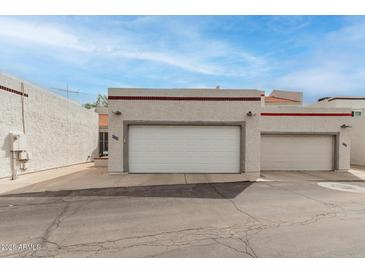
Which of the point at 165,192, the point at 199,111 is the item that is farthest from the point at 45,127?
the point at 165,192

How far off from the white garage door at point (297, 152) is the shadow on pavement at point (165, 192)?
661 centimetres

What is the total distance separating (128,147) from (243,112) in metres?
5.94

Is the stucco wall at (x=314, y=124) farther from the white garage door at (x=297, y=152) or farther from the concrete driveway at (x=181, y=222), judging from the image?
the concrete driveway at (x=181, y=222)

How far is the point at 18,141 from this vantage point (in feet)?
40.4

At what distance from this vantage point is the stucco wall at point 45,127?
12.1 m

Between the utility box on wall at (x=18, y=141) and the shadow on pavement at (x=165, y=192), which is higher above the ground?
the utility box on wall at (x=18, y=141)

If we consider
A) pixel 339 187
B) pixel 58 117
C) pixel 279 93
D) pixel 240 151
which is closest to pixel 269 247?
pixel 339 187

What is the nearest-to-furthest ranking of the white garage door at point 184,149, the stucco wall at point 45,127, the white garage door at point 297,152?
the stucco wall at point 45,127
the white garage door at point 184,149
the white garage door at point 297,152

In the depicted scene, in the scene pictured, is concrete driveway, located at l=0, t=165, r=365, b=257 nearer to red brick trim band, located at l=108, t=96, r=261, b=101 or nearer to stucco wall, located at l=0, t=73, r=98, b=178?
stucco wall, located at l=0, t=73, r=98, b=178

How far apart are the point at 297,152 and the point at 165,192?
34.1ft

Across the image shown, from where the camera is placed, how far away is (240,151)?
13867mm

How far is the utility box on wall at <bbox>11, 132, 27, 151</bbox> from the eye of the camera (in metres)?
12.2

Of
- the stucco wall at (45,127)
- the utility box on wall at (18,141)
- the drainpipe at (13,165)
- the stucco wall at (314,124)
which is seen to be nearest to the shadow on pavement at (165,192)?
the drainpipe at (13,165)

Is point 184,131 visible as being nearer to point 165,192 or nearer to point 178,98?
point 178,98
